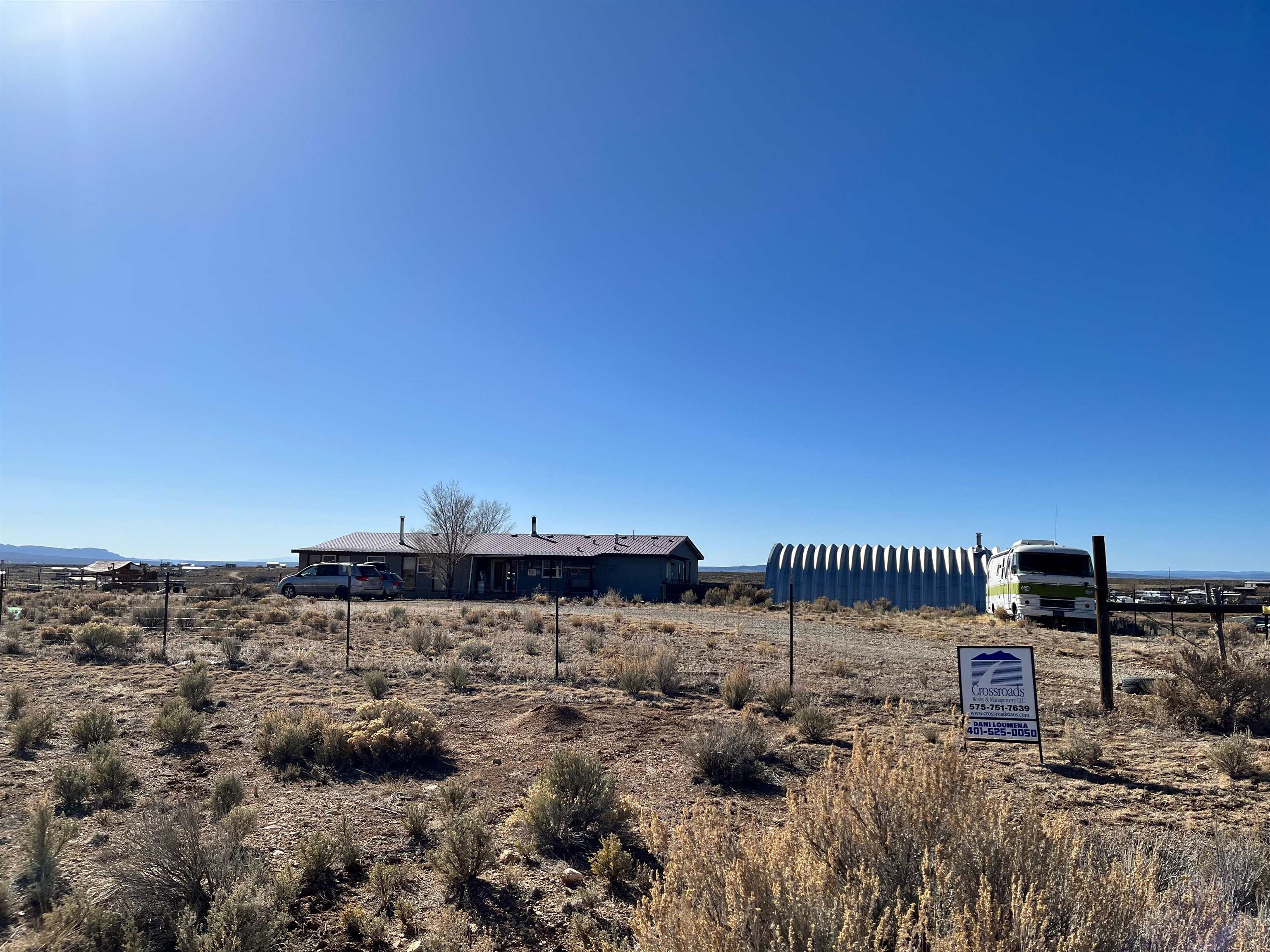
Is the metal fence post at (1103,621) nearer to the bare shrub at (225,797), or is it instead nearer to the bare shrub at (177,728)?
the bare shrub at (225,797)

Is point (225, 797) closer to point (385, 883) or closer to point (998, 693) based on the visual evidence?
point (385, 883)

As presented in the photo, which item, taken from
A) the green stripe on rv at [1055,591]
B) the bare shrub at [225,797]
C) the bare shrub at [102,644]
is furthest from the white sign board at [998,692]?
the green stripe on rv at [1055,591]

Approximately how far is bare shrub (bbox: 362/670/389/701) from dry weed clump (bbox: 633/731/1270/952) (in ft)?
27.9

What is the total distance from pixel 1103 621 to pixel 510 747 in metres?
8.30

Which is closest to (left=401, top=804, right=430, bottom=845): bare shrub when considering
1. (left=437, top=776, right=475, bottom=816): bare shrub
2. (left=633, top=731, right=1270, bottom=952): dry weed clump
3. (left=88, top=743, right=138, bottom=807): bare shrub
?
A: (left=437, top=776, right=475, bottom=816): bare shrub

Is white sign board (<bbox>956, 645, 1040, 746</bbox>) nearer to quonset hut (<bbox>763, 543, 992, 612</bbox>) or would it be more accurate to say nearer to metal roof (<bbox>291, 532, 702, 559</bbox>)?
quonset hut (<bbox>763, 543, 992, 612</bbox>)

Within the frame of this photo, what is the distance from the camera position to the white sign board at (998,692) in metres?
8.10

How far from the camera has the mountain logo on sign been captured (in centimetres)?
822

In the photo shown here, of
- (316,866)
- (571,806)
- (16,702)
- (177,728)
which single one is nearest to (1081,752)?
(571,806)

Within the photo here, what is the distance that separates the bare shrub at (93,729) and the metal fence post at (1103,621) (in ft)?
41.2

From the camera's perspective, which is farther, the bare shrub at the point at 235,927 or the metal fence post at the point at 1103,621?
the metal fence post at the point at 1103,621

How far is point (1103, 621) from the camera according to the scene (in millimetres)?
10516

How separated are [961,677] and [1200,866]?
3.62 metres

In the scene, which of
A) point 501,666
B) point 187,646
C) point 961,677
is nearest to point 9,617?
point 187,646
